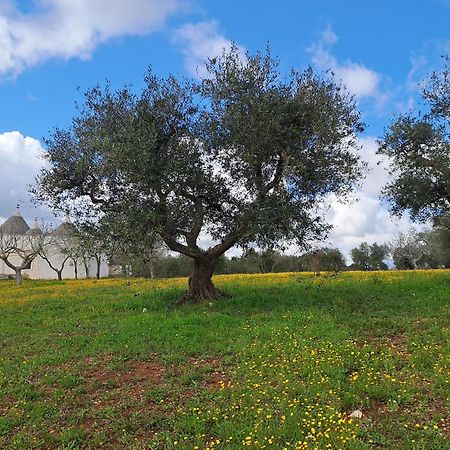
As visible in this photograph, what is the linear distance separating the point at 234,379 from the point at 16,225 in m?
83.6

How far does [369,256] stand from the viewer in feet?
281

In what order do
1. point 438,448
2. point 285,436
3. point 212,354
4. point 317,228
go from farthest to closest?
point 317,228, point 212,354, point 285,436, point 438,448

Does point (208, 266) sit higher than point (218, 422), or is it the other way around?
point (208, 266)

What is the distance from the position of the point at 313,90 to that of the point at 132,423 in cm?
1405

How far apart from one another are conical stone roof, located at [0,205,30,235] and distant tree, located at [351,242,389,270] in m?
62.8

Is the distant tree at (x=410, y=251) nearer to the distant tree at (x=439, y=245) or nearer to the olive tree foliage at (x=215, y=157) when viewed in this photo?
the distant tree at (x=439, y=245)

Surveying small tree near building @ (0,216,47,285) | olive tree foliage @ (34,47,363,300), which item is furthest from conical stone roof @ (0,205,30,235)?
olive tree foliage @ (34,47,363,300)

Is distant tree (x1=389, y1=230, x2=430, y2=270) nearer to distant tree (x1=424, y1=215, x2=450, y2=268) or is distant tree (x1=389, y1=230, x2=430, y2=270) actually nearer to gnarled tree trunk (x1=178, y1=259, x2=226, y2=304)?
distant tree (x1=424, y1=215, x2=450, y2=268)

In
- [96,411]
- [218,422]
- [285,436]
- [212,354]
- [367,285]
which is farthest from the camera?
[367,285]

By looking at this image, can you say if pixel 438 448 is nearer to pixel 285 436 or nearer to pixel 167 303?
pixel 285 436

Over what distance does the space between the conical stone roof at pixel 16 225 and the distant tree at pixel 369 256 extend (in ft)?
206

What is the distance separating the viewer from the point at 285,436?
6.99 meters

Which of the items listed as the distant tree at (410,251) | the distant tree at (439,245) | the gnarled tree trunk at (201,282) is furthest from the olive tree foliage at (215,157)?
the distant tree at (410,251)

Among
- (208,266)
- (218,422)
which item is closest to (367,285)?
(208,266)
